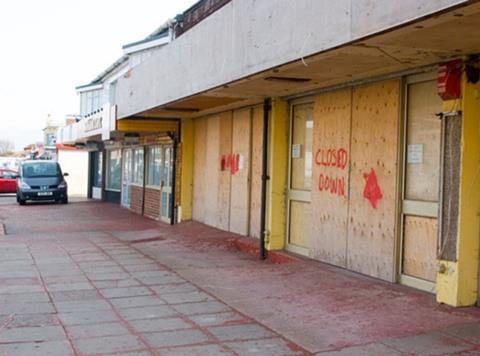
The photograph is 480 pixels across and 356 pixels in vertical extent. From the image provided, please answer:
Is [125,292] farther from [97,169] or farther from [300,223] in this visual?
[97,169]

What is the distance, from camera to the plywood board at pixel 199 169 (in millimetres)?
15391

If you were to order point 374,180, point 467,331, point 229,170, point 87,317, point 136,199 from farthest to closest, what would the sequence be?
point 136,199, point 229,170, point 374,180, point 87,317, point 467,331

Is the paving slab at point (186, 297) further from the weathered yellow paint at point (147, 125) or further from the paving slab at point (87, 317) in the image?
the weathered yellow paint at point (147, 125)

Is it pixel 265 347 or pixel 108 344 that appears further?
pixel 108 344

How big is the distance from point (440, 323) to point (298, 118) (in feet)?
17.4

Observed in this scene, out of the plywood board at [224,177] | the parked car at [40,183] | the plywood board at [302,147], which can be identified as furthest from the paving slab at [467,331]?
the parked car at [40,183]

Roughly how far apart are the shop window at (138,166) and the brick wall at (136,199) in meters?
0.24

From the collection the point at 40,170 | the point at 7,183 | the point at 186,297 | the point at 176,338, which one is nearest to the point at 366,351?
the point at 176,338

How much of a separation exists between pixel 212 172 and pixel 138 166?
6.64m

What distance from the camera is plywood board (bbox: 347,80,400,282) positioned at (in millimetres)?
8055

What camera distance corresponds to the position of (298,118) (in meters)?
10.8

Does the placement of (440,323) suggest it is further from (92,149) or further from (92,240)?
(92,149)

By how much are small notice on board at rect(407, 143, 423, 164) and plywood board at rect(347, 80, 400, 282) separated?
0.60 feet

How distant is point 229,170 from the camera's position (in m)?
13.7
